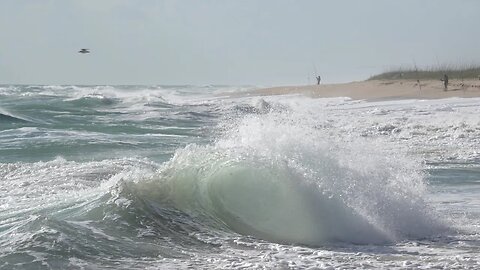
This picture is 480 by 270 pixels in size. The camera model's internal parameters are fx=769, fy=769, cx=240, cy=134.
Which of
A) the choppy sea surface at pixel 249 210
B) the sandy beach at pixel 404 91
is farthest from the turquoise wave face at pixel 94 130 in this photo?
the sandy beach at pixel 404 91

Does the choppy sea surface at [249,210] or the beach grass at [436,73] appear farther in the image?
the beach grass at [436,73]

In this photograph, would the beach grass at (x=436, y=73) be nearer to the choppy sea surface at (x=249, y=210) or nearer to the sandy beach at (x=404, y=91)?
the sandy beach at (x=404, y=91)

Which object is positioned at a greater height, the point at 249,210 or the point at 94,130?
the point at 94,130

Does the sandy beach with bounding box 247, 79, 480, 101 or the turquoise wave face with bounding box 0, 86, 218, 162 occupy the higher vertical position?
the sandy beach with bounding box 247, 79, 480, 101

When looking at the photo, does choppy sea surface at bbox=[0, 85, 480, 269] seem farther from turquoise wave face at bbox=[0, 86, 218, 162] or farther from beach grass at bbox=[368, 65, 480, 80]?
beach grass at bbox=[368, 65, 480, 80]

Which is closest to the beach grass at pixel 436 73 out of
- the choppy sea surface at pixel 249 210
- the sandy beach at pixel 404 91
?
the sandy beach at pixel 404 91

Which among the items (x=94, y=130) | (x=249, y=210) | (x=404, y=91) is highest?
(x=404, y=91)

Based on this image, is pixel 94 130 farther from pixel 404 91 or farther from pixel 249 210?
pixel 404 91

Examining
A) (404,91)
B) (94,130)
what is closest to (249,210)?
(94,130)

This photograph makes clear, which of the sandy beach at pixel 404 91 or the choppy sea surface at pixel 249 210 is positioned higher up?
the sandy beach at pixel 404 91

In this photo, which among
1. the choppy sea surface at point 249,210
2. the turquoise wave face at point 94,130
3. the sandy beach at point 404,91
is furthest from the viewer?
the sandy beach at point 404,91

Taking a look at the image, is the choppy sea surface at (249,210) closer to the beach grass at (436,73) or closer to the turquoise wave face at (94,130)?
the turquoise wave face at (94,130)

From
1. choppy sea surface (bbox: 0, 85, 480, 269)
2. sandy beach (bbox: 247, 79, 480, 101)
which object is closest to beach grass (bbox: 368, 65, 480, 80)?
sandy beach (bbox: 247, 79, 480, 101)

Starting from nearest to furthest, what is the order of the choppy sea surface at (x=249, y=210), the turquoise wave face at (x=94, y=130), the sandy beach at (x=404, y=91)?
the choppy sea surface at (x=249, y=210) → the turquoise wave face at (x=94, y=130) → the sandy beach at (x=404, y=91)
